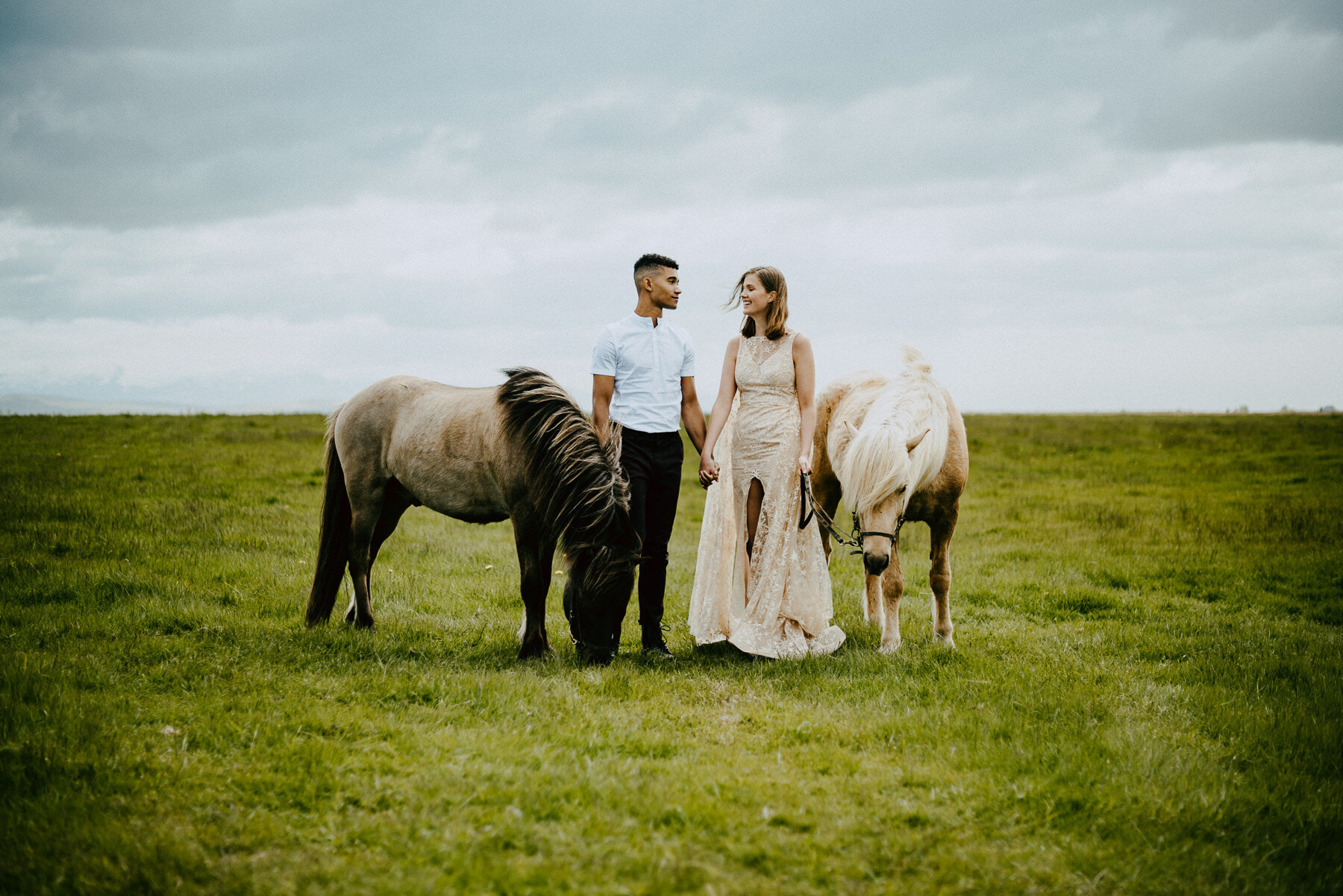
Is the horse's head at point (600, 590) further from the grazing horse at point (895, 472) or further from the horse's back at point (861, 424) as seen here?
the horse's back at point (861, 424)

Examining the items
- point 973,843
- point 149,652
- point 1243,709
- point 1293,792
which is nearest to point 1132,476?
point 1243,709

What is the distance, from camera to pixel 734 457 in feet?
21.0

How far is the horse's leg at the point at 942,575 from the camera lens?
21.4 feet

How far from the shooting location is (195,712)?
14.6ft

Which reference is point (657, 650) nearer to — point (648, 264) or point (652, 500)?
point (652, 500)

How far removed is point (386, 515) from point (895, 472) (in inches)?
170

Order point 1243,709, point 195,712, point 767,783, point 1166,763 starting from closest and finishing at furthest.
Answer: point 767,783 → point 1166,763 → point 195,712 → point 1243,709

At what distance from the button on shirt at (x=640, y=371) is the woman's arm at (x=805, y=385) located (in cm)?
95

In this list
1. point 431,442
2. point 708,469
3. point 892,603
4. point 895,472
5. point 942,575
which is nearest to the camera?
point 895,472

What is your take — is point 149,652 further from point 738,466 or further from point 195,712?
point 738,466

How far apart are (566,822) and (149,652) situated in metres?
3.78

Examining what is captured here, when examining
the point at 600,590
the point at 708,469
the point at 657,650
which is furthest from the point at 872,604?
the point at 600,590

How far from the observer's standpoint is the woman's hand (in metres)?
6.04

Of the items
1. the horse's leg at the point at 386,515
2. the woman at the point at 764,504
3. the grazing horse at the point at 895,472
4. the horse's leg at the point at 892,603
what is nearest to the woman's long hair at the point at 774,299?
the woman at the point at 764,504
